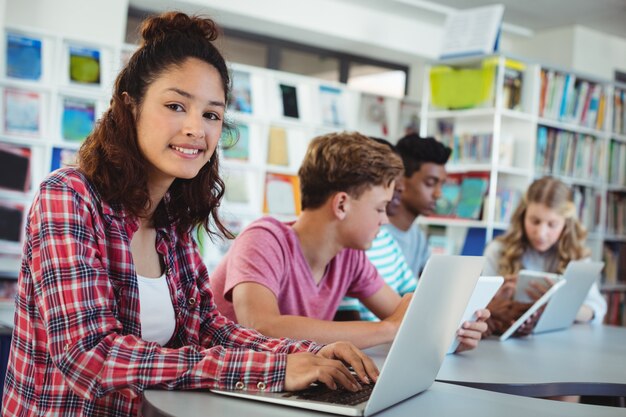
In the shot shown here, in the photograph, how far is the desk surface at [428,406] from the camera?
1115 millimetres

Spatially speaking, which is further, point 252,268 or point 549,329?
point 549,329

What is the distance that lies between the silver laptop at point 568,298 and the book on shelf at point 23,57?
3313mm

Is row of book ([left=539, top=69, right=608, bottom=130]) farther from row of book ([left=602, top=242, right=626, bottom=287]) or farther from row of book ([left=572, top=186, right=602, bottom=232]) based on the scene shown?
row of book ([left=602, top=242, right=626, bottom=287])

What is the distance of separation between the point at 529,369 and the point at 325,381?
0.73 meters

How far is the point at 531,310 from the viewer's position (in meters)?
2.29

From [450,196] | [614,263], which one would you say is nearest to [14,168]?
[450,196]

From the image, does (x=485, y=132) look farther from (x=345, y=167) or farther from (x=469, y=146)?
(x=345, y=167)

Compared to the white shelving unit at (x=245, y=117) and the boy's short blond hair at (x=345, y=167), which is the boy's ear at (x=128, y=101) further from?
the white shelving unit at (x=245, y=117)

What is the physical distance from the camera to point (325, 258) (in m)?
2.13

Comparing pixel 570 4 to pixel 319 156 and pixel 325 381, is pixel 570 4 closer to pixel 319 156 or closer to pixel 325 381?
pixel 319 156

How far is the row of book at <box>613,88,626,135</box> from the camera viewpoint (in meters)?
5.58

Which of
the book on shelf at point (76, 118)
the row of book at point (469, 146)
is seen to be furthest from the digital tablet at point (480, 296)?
the book on shelf at point (76, 118)

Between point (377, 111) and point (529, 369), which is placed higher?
point (377, 111)

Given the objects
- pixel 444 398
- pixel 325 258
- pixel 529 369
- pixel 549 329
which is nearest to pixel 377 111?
pixel 549 329
